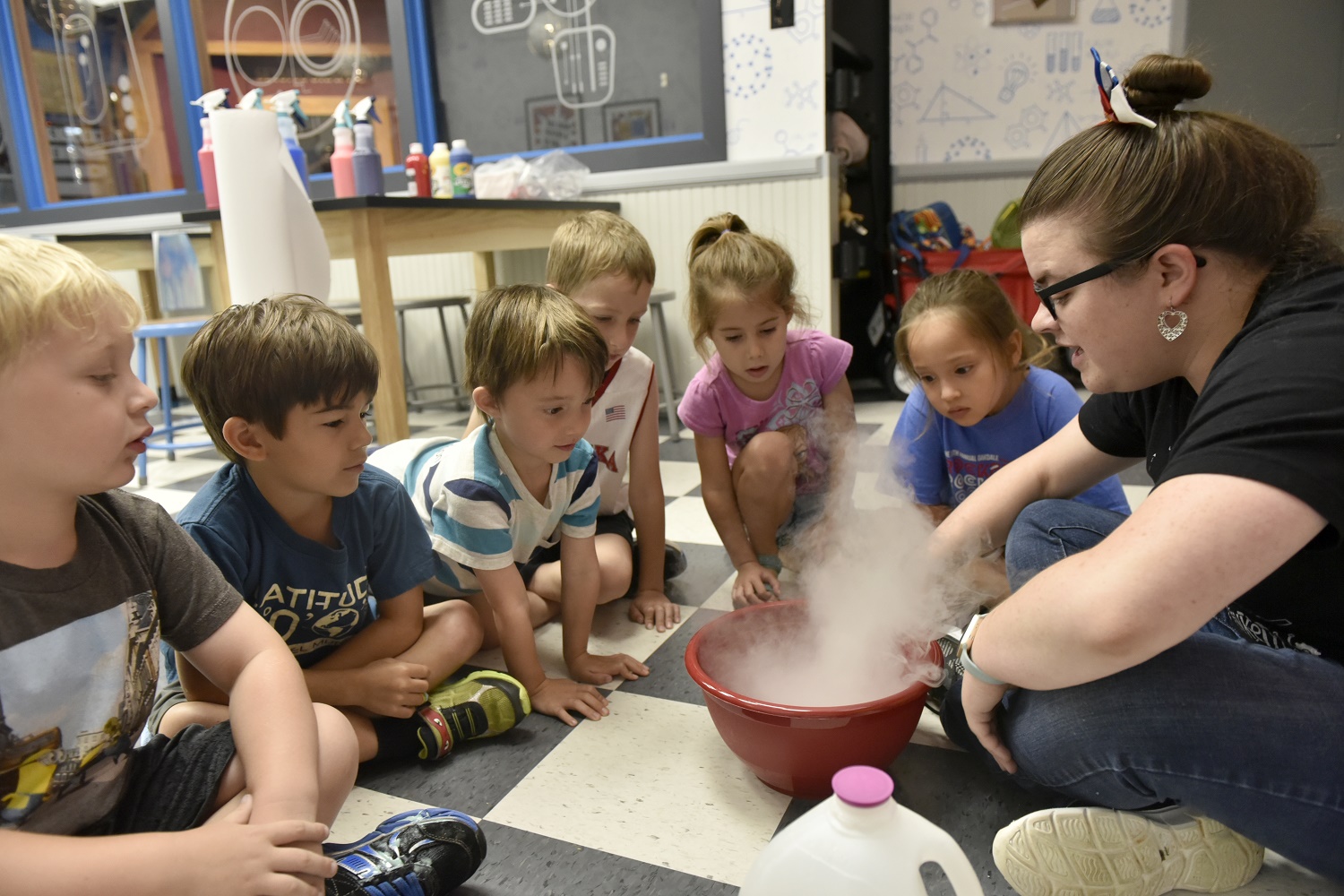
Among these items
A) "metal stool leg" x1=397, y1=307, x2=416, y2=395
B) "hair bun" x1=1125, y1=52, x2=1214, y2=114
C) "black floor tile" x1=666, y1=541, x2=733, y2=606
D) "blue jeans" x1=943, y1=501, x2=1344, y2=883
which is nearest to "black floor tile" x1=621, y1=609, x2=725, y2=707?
"black floor tile" x1=666, y1=541, x2=733, y2=606

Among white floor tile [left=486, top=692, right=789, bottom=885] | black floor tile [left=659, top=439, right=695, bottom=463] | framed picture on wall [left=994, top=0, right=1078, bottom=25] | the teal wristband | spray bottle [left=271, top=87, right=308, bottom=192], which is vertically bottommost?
black floor tile [left=659, top=439, right=695, bottom=463]

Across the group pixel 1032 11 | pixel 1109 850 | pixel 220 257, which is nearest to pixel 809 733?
pixel 1109 850

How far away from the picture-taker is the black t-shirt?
55 centimetres

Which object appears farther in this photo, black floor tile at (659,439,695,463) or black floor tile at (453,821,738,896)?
black floor tile at (659,439,695,463)

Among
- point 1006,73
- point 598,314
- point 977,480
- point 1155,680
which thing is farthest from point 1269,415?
point 1006,73

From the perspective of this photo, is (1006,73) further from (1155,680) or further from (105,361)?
(105,361)

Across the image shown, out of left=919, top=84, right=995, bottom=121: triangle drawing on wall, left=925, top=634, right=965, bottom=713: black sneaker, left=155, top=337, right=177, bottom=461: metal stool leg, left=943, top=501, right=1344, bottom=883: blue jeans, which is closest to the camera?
left=943, top=501, right=1344, bottom=883: blue jeans

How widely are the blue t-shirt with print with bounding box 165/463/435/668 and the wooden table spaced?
660mm

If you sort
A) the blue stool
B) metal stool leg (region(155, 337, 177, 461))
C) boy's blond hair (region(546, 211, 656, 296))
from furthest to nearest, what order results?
metal stool leg (region(155, 337, 177, 461)), the blue stool, boy's blond hair (region(546, 211, 656, 296))

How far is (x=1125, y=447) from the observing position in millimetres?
968

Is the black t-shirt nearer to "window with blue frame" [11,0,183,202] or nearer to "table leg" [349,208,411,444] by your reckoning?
"table leg" [349,208,411,444]

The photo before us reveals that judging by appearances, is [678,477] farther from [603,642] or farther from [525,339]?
[525,339]

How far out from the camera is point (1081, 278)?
72cm

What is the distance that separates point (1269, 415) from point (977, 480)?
2.69 ft
